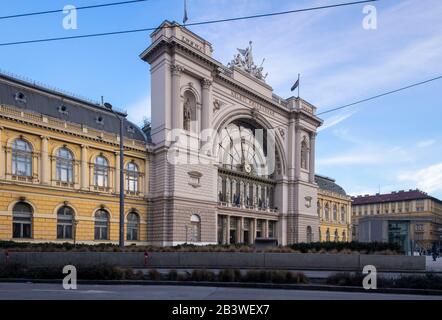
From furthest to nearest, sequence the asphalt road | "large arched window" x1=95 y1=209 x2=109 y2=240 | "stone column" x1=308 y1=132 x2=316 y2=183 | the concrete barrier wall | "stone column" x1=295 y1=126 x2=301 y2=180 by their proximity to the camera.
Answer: "stone column" x1=308 y1=132 x2=316 y2=183 → "stone column" x1=295 y1=126 x2=301 y2=180 → "large arched window" x1=95 y1=209 x2=109 y2=240 → the concrete barrier wall → the asphalt road

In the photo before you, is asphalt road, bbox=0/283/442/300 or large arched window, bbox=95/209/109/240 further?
large arched window, bbox=95/209/109/240

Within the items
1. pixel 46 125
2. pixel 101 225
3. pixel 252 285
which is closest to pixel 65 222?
pixel 101 225

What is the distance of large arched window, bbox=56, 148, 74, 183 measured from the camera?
39.0 m

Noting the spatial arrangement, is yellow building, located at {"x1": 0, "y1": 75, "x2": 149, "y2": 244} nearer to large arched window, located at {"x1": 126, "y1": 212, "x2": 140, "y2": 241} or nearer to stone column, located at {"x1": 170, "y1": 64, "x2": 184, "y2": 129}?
large arched window, located at {"x1": 126, "y1": 212, "x2": 140, "y2": 241}

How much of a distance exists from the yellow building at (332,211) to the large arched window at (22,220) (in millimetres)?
59629

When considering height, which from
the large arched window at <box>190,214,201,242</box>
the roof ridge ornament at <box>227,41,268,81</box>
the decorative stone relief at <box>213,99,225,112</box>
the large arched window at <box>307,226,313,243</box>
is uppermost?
the roof ridge ornament at <box>227,41,268,81</box>

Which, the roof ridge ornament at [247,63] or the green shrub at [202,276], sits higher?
the roof ridge ornament at [247,63]

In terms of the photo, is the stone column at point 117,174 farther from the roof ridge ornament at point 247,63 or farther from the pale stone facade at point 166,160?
the roof ridge ornament at point 247,63

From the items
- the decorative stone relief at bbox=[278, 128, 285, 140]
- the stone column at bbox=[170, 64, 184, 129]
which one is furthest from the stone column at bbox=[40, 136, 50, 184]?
the decorative stone relief at bbox=[278, 128, 285, 140]

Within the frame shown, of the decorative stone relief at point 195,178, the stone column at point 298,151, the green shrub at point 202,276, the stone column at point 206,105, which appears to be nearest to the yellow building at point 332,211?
the stone column at point 298,151

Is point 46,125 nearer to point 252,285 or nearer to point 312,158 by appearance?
point 252,285

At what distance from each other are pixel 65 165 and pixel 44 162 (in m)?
2.53

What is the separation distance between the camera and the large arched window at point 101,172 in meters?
42.1

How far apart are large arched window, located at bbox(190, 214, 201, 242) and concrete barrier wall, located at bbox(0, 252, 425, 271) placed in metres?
20.2
